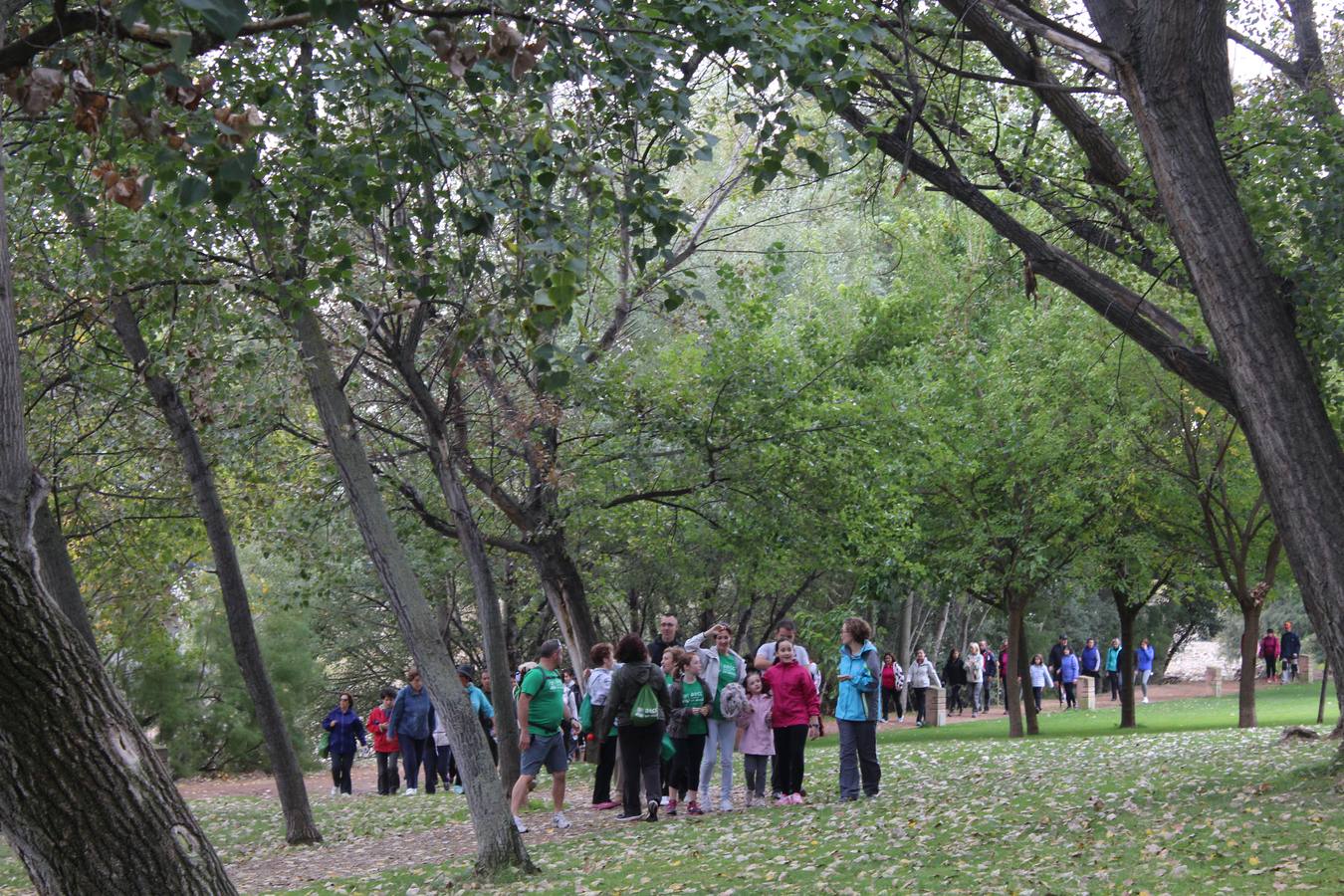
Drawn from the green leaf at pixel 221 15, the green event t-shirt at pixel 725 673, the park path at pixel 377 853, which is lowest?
the park path at pixel 377 853

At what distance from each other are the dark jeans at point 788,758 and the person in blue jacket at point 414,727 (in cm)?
713

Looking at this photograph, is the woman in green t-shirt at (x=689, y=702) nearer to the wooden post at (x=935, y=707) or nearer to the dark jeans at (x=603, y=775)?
the dark jeans at (x=603, y=775)

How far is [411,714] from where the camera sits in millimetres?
20969

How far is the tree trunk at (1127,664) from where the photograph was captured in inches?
1141

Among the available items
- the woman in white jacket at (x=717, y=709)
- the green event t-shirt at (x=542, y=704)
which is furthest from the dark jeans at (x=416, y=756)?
the green event t-shirt at (x=542, y=704)

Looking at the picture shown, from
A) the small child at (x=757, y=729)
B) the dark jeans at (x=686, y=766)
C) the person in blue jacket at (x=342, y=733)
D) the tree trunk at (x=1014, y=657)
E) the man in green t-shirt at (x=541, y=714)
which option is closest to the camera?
the man in green t-shirt at (x=541, y=714)

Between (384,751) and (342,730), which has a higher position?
(342,730)

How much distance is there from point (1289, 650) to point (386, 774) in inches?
1391

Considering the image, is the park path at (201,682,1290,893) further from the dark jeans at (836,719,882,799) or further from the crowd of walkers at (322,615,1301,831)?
the dark jeans at (836,719,882,799)

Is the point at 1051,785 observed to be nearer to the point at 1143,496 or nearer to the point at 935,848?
the point at 935,848

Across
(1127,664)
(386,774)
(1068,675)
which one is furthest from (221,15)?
(1068,675)

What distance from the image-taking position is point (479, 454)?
19906mm

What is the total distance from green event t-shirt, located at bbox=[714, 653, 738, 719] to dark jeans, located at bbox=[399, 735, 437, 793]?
28.7 ft

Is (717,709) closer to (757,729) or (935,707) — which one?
(757,729)
